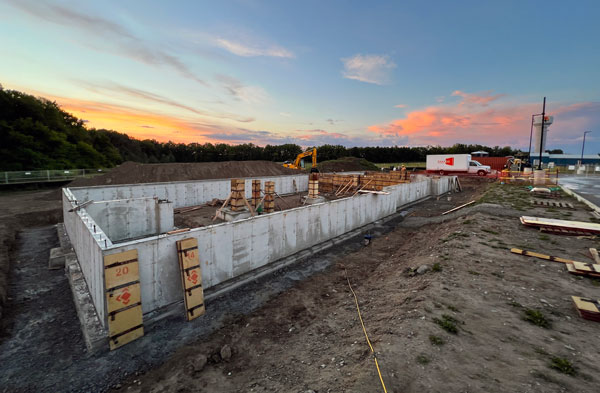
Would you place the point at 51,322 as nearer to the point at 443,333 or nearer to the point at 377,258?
the point at 443,333

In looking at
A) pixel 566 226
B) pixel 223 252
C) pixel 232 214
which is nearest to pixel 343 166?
pixel 232 214

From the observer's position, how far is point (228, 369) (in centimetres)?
496

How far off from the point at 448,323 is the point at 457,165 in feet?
115

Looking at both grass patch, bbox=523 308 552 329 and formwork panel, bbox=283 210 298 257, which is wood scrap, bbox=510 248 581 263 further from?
formwork panel, bbox=283 210 298 257

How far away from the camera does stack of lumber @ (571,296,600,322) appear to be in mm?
5125

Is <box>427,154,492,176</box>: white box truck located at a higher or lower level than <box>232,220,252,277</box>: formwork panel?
higher

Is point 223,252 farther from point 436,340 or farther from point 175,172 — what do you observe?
point 175,172

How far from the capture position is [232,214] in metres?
14.7

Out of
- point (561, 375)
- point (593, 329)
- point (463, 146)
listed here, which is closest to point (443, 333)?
point (561, 375)

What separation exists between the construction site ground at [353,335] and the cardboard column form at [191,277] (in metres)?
Answer: 0.35

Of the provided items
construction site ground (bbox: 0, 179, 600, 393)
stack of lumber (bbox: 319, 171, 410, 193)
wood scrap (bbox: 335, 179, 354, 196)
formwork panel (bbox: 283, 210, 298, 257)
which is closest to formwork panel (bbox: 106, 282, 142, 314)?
construction site ground (bbox: 0, 179, 600, 393)

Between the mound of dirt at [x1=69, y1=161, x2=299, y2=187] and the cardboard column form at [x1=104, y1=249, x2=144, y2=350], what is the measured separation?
25890 mm

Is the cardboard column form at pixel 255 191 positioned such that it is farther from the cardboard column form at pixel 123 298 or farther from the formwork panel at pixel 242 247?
the cardboard column form at pixel 123 298

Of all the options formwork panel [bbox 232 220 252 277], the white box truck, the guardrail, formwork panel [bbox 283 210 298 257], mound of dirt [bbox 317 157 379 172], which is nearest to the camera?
formwork panel [bbox 232 220 252 277]
